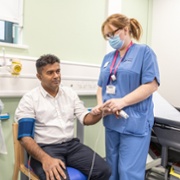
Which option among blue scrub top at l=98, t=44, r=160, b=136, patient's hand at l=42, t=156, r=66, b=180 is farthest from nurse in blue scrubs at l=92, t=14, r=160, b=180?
patient's hand at l=42, t=156, r=66, b=180

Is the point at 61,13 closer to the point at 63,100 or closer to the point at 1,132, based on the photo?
the point at 63,100

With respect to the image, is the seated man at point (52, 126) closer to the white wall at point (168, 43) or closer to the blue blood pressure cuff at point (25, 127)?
the blue blood pressure cuff at point (25, 127)

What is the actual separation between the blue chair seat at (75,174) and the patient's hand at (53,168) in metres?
0.07

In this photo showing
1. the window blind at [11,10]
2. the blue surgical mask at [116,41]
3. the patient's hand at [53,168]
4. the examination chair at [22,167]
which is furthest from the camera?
the window blind at [11,10]

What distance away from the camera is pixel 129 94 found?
51.6 inches

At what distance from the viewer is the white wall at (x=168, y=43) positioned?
2.58 m

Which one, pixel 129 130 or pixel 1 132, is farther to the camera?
pixel 1 132

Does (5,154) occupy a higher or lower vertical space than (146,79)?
lower

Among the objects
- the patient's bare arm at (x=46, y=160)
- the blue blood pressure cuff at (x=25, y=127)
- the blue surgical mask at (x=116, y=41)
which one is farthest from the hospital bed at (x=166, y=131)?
the blue blood pressure cuff at (x=25, y=127)

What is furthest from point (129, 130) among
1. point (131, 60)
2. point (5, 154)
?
point (5, 154)

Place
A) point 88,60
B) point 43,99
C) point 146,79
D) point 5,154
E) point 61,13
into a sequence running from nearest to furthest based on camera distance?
point 146,79, point 43,99, point 5,154, point 61,13, point 88,60

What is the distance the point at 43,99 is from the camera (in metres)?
1.46

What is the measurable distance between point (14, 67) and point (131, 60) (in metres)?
0.83

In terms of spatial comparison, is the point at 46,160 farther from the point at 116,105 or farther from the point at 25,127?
the point at 116,105
